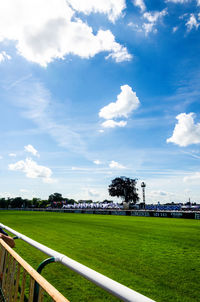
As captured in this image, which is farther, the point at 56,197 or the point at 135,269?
the point at 56,197

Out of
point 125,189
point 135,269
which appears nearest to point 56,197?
point 125,189

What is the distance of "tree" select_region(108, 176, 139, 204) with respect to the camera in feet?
309

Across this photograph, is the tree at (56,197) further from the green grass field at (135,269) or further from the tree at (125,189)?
the green grass field at (135,269)

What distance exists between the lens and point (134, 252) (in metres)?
7.17

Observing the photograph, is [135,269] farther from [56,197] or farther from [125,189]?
[56,197]

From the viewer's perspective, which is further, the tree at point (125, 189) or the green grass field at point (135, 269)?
the tree at point (125, 189)

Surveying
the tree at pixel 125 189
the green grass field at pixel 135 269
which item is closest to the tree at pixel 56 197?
the tree at pixel 125 189

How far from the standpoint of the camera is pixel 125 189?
93.4 metres

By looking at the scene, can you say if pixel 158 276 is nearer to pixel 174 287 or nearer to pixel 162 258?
pixel 174 287

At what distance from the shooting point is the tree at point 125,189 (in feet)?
309

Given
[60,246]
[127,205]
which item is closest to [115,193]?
[127,205]

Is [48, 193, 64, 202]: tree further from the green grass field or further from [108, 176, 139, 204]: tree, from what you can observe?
the green grass field

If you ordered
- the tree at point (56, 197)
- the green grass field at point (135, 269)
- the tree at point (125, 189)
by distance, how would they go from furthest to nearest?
the tree at point (56, 197) → the tree at point (125, 189) → the green grass field at point (135, 269)

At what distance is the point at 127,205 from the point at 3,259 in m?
46.1
